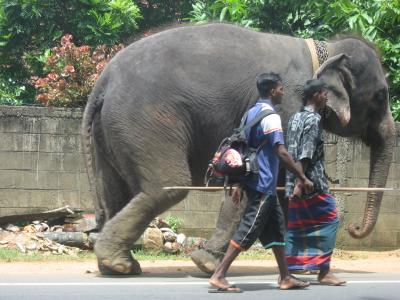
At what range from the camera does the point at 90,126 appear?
8664mm

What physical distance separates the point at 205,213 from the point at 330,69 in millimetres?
3721

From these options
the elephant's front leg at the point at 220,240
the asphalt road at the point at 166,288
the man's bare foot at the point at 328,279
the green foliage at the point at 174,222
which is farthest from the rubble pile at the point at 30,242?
the man's bare foot at the point at 328,279

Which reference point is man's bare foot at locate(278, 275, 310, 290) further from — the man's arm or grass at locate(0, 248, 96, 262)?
grass at locate(0, 248, 96, 262)

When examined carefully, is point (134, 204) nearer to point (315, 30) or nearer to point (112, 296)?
point (112, 296)

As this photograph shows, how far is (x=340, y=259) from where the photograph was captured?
442 inches

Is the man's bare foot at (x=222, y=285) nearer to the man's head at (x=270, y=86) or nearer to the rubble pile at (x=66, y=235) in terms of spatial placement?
the man's head at (x=270, y=86)

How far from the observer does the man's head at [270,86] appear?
725 cm

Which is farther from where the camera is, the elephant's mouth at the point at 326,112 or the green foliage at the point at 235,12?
the green foliage at the point at 235,12

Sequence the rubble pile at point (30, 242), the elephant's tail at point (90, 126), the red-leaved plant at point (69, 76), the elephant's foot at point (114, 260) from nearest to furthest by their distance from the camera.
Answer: the elephant's foot at point (114, 260)
the elephant's tail at point (90, 126)
the rubble pile at point (30, 242)
the red-leaved plant at point (69, 76)

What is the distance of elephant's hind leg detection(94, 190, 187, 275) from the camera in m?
8.08

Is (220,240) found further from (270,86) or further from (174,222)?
(174,222)

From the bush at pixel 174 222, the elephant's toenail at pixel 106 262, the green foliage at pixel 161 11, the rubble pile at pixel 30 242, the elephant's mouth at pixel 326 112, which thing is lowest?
the rubble pile at pixel 30 242

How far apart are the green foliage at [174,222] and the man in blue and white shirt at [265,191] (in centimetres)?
447

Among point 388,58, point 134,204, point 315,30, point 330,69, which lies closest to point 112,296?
point 134,204
